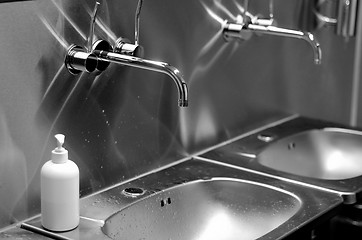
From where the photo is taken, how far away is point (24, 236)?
5.46 feet

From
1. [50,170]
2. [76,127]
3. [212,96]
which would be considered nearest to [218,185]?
[212,96]

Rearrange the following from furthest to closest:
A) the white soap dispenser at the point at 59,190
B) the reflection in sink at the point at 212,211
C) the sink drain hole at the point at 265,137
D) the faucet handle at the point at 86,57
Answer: the sink drain hole at the point at 265,137 → the reflection in sink at the point at 212,211 → the faucet handle at the point at 86,57 → the white soap dispenser at the point at 59,190

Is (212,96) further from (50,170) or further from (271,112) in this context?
(50,170)

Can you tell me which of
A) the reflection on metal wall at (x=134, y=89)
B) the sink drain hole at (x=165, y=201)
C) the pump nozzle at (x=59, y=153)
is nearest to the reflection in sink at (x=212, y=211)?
the sink drain hole at (x=165, y=201)

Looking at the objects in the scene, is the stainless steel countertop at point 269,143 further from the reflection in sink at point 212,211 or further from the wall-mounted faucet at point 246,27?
the wall-mounted faucet at point 246,27

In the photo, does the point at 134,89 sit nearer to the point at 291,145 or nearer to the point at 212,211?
the point at 212,211

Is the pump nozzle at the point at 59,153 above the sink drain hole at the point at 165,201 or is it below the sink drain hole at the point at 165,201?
above

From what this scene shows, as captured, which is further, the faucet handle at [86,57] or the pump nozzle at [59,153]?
the faucet handle at [86,57]

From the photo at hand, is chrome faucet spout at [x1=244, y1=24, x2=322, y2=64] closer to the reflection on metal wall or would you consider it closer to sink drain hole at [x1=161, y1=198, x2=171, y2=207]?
the reflection on metal wall

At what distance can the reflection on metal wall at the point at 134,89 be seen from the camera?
168 centimetres

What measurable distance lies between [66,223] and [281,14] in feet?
3.57

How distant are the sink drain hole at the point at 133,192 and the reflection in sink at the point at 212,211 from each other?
0.03 meters

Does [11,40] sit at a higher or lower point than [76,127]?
higher

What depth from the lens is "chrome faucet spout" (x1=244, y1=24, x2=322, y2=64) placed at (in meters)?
2.03
